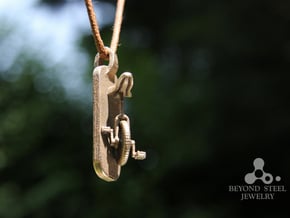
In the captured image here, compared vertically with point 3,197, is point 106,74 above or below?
A: below

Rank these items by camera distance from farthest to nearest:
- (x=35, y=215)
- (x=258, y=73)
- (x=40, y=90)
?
(x=40, y=90), (x=35, y=215), (x=258, y=73)

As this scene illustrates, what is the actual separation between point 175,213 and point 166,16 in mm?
764

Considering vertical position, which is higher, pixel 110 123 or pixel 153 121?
pixel 153 121

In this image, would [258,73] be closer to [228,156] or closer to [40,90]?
[228,156]

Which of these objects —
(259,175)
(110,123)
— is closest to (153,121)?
(259,175)

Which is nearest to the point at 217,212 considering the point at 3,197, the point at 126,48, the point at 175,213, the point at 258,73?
the point at 175,213

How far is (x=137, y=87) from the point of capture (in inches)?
108

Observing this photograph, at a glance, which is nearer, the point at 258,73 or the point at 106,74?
the point at 106,74

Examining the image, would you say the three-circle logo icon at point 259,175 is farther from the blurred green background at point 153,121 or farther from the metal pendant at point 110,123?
the metal pendant at point 110,123
